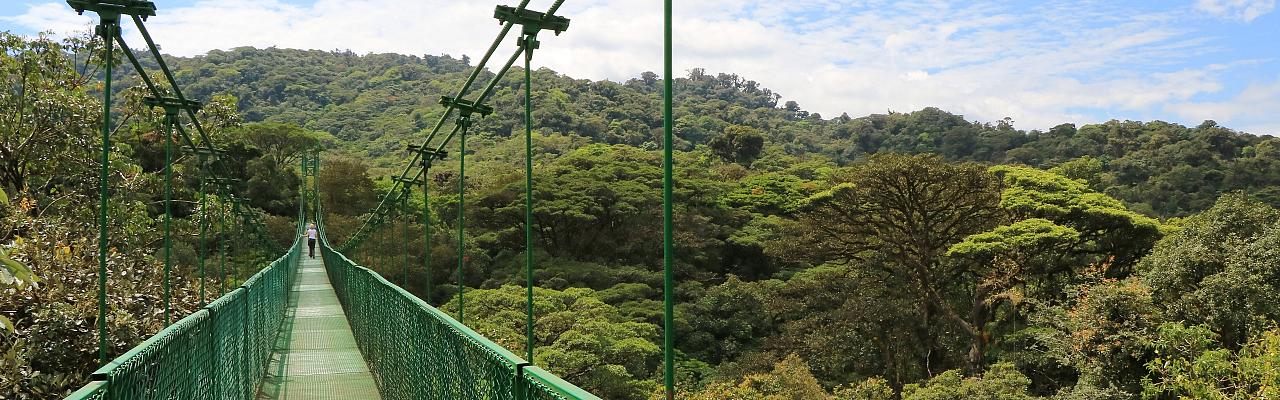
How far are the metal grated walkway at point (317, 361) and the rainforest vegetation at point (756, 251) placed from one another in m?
0.78

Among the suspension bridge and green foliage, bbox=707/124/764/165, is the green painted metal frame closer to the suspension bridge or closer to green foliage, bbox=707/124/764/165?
the suspension bridge

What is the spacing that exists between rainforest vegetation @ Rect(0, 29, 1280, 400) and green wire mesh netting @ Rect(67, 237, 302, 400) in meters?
0.31

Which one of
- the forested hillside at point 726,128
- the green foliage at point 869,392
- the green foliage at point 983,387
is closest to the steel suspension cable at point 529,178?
the green foliage at point 983,387

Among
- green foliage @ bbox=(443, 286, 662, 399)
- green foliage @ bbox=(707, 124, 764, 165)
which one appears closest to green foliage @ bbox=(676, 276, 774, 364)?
green foliage @ bbox=(443, 286, 662, 399)

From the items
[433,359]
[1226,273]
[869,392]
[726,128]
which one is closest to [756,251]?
[869,392]

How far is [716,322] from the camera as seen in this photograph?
18.8 m

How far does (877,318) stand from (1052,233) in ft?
11.1

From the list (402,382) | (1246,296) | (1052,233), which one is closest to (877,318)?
(1052,233)

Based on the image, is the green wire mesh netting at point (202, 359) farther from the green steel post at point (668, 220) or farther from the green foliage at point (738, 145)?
the green foliage at point (738, 145)

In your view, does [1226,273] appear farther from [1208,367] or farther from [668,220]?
[668,220]

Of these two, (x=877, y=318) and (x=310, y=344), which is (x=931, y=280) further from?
(x=310, y=344)

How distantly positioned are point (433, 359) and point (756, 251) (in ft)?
66.6

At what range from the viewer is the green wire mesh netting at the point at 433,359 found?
1.98 meters

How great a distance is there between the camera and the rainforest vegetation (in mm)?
7578
